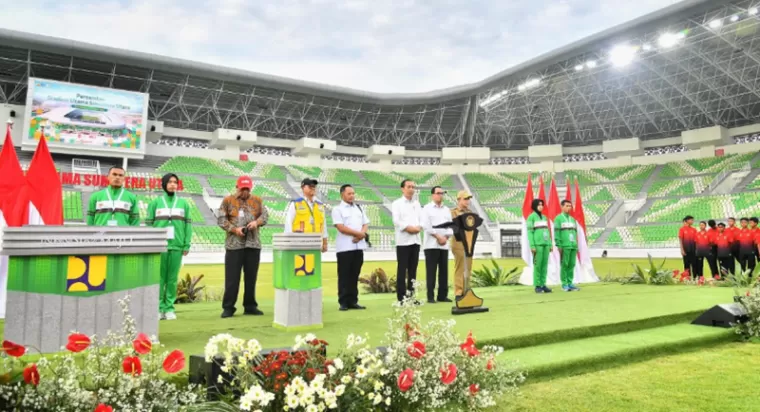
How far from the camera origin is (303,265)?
4473 millimetres

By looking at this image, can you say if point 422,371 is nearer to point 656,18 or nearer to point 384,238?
point 656,18

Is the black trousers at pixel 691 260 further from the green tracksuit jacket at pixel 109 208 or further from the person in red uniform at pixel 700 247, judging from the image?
the green tracksuit jacket at pixel 109 208

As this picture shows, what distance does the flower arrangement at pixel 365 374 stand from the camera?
6.92 feet

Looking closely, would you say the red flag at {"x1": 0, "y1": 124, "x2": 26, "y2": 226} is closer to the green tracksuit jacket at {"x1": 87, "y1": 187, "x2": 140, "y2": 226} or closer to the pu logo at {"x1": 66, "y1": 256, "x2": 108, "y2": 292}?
the green tracksuit jacket at {"x1": 87, "y1": 187, "x2": 140, "y2": 226}

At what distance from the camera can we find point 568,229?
8945 millimetres

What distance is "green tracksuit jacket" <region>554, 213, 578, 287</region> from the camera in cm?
894

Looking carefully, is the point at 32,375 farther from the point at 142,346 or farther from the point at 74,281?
the point at 74,281

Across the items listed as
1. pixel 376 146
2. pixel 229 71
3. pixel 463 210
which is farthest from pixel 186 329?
pixel 376 146

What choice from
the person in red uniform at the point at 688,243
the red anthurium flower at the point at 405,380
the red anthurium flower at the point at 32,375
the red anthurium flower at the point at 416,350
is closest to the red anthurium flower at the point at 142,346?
the red anthurium flower at the point at 32,375

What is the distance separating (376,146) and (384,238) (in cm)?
1064

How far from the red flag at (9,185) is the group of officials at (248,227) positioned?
1.09m

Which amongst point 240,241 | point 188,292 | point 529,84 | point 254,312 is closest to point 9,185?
point 240,241

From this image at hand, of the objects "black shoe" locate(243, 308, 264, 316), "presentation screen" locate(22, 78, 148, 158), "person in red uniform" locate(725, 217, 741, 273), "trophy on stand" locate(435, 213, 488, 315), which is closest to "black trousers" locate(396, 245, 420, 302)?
"trophy on stand" locate(435, 213, 488, 315)

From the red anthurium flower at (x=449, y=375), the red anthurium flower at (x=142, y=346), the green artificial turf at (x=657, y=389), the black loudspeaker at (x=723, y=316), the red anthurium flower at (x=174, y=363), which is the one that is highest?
the red anthurium flower at (x=142, y=346)
